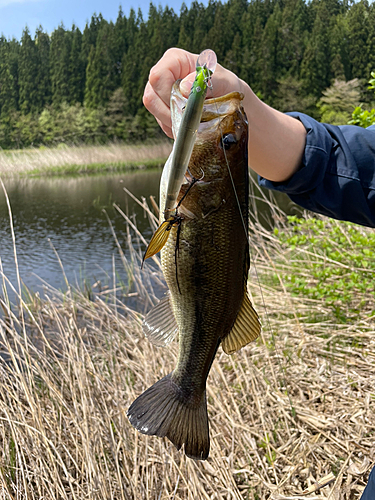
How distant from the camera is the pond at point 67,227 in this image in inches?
350

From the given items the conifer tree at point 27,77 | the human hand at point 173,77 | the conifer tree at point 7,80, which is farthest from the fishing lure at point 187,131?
the conifer tree at point 27,77

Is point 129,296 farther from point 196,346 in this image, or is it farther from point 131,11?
point 131,11

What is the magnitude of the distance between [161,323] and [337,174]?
88 cm

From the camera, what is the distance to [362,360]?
11.3ft

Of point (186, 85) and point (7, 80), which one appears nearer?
point (186, 85)

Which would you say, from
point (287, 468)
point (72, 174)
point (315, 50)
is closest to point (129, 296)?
point (287, 468)

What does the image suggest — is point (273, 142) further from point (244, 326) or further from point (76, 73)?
point (76, 73)

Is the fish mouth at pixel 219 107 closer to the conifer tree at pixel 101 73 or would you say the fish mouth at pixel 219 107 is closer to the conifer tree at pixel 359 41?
the conifer tree at pixel 101 73

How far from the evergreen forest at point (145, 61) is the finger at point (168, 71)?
3712cm

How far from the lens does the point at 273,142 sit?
1435mm

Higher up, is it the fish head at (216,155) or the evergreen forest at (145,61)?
the evergreen forest at (145,61)

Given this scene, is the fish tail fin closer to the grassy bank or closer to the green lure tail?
the green lure tail

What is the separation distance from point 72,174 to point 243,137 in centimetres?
2507

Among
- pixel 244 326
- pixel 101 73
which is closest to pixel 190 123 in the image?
pixel 244 326
